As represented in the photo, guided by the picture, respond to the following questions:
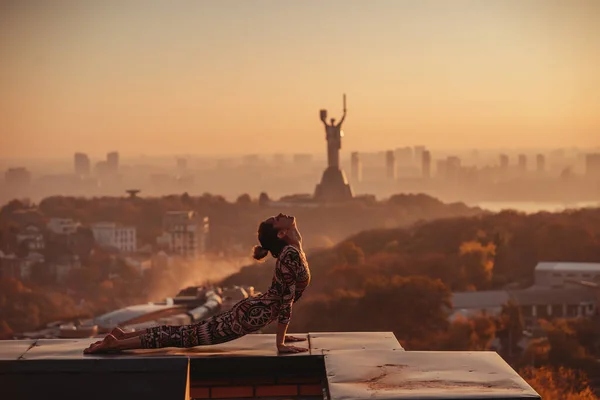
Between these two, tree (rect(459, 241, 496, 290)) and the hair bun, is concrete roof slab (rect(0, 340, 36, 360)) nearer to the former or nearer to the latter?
the hair bun

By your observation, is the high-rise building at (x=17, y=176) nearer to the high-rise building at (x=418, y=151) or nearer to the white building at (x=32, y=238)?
the white building at (x=32, y=238)

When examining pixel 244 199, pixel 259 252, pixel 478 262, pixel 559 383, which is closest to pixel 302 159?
pixel 244 199

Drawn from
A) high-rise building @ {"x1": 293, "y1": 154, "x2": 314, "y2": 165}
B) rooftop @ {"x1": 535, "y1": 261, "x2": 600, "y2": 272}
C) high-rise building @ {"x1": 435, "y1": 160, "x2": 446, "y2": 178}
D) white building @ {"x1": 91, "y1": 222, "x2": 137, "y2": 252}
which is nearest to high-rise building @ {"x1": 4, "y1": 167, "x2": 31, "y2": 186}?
white building @ {"x1": 91, "y1": 222, "x2": 137, "y2": 252}

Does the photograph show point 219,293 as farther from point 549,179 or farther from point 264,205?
point 549,179

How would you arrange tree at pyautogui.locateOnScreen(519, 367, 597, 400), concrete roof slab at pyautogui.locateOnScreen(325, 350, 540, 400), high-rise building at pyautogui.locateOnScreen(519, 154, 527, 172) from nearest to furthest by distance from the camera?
1. concrete roof slab at pyautogui.locateOnScreen(325, 350, 540, 400)
2. tree at pyautogui.locateOnScreen(519, 367, 597, 400)
3. high-rise building at pyautogui.locateOnScreen(519, 154, 527, 172)

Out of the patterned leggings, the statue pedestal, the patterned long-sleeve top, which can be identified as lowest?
the statue pedestal

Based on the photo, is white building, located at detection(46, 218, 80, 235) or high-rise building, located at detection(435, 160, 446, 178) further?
high-rise building, located at detection(435, 160, 446, 178)

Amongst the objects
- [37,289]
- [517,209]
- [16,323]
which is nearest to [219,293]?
[16,323]
